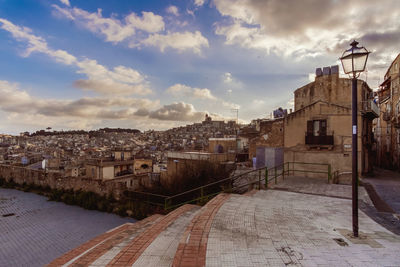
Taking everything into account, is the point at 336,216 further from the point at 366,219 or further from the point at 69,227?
the point at 69,227

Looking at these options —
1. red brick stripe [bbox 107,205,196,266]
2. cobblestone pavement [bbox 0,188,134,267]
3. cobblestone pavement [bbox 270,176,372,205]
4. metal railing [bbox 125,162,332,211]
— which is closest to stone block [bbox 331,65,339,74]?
metal railing [bbox 125,162,332,211]

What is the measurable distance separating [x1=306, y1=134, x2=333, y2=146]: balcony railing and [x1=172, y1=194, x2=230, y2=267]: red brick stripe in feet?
33.9

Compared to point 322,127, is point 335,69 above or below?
above

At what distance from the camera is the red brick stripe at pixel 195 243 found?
3.16m

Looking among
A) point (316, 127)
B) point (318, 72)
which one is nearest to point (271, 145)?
point (316, 127)

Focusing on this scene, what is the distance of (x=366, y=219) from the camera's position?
5.57 m

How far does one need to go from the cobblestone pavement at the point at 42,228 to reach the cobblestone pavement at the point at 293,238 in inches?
325

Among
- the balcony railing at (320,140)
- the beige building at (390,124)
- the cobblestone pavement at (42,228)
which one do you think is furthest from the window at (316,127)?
the beige building at (390,124)

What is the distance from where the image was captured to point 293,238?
413 cm

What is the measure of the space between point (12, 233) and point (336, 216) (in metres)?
15.0

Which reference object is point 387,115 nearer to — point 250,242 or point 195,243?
point 250,242

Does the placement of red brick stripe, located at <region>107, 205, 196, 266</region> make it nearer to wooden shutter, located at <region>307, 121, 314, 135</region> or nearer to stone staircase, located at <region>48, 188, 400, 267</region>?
stone staircase, located at <region>48, 188, 400, 267</region>

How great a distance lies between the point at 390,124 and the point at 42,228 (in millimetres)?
33920

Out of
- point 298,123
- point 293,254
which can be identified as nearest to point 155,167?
point 298,123
